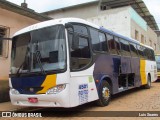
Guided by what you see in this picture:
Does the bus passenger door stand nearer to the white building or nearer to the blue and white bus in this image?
the blue and white bus

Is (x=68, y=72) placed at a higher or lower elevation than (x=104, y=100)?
higher

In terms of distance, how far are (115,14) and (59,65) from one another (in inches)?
702

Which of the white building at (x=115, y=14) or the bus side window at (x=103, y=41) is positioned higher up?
the white building at (x=115, y=14)

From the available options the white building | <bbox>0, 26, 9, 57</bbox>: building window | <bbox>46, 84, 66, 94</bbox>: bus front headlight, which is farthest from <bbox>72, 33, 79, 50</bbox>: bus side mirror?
the white building

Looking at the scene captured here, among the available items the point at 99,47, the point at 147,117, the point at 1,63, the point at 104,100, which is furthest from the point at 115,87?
the point at 1,63

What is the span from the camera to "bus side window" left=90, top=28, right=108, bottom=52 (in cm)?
904

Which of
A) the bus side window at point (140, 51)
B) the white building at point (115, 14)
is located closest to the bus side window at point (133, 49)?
the bus side window at point (140, 51)

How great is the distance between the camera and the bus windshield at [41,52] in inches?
289

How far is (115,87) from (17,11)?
5.84 meters

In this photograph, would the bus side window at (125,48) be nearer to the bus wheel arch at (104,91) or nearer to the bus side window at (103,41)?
the bus side window at (103,41)

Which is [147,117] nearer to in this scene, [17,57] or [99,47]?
[99,47]

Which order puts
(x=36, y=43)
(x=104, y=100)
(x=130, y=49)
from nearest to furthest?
(x=36, y=43), (x=104, y=100), (x=130, y=49)

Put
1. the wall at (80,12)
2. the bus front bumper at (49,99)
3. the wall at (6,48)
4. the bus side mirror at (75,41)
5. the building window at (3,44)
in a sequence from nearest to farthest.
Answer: the bus front bumper at (49,99)
the bus side mirror at (75,41)
the wall at (6,48)
the building window at (3,44)
the wall at (80,12)

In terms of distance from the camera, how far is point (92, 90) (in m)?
8.36
